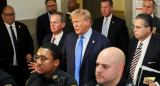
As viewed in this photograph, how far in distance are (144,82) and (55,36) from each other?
157 cm

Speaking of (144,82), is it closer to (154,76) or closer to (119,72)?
(154,76)

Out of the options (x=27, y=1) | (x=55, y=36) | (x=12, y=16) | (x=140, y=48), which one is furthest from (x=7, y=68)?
(x=140, y=48)

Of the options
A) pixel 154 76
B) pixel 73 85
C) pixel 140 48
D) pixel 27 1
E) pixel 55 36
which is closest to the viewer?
pixel 73 85

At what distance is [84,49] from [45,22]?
101 inches

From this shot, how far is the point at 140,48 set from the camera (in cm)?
316

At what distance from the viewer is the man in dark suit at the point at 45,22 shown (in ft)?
18.3

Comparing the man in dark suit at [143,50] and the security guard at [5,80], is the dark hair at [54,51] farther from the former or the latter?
the man in dark suit at [143,50]

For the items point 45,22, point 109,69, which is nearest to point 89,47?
point 109,69

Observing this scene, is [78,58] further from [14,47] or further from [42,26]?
[42,26]

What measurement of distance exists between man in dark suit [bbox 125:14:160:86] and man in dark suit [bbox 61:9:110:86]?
374mm

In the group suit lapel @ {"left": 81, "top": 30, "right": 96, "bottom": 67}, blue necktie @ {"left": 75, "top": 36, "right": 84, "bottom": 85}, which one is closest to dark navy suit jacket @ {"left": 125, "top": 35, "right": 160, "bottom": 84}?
suit lapel @ {"left": 81, "top": 30, "right": 96, "bottom": 67}

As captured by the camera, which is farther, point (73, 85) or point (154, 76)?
point (154, 76)

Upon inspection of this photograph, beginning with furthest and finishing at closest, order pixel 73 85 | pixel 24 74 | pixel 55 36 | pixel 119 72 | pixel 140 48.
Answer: pixel 24 74
pixel 55 36
pixel 140 48
pixel 73 85
pixel 119 72

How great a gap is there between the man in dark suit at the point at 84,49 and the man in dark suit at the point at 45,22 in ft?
7.78
